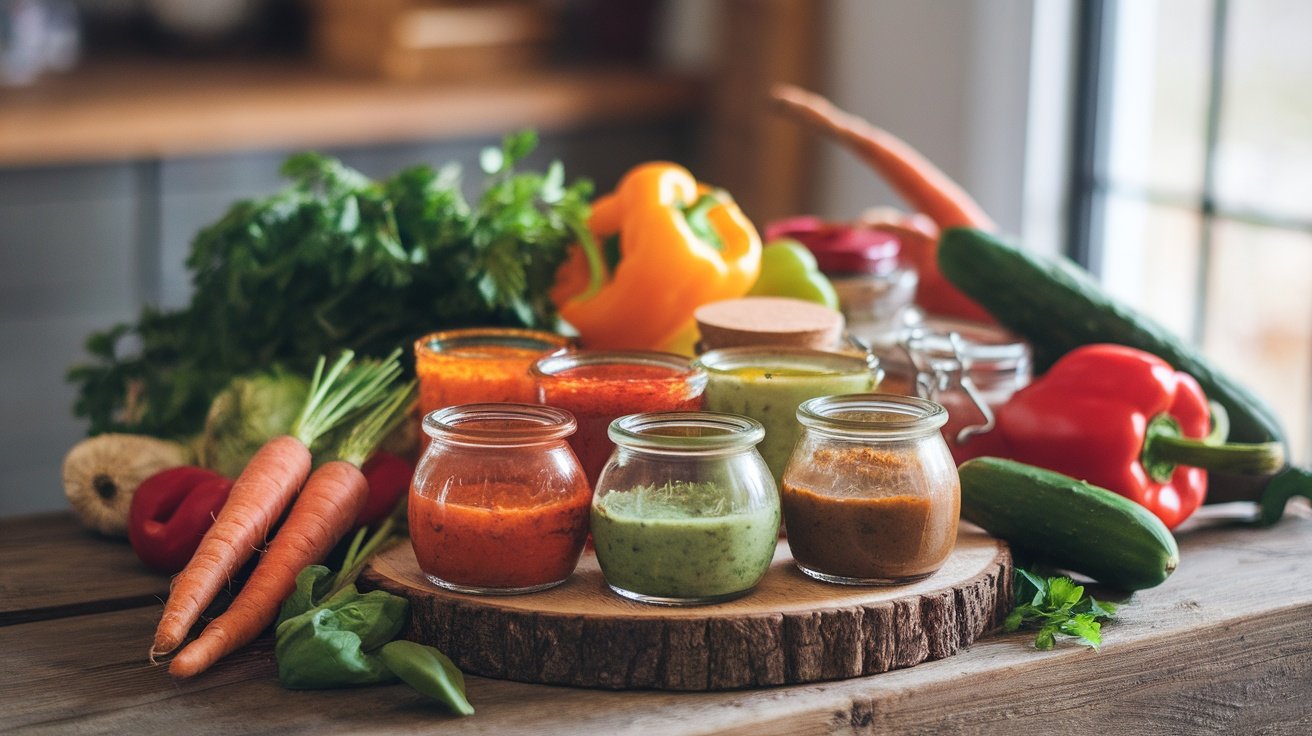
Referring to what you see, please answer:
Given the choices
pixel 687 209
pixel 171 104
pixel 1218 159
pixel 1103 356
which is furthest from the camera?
pixel 171 104

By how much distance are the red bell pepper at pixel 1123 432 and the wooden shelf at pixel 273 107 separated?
1931 millimetres

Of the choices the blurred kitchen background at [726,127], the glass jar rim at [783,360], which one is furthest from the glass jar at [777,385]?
the blurred kitchen background at [726,127]

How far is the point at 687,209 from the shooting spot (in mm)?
1438

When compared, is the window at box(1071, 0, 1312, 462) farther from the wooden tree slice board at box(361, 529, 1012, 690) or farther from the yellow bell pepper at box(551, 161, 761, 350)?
the wooden tree slice board at box(361, 529, 1012, 690)

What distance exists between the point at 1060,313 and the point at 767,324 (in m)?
0.39

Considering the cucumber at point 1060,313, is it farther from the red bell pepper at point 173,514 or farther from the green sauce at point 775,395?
the red bell pepper at point 173,514

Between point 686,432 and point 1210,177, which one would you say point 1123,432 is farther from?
point 1210,177

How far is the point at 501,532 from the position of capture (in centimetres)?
100

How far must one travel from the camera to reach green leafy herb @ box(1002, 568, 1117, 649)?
1057mm

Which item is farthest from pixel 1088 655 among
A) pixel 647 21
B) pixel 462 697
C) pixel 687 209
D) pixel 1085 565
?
pixel 647 21

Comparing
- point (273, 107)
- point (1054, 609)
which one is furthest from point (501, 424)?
point (273, 107)

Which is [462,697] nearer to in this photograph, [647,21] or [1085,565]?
[1085,565]

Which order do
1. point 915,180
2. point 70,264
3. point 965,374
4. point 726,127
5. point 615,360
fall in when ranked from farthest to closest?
1. point 726,127
2. point 70,264
3. point 915,180
4. point 965,374
5. point 615,360

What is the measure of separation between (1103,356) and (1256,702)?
1.13ft
